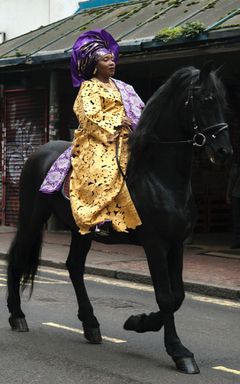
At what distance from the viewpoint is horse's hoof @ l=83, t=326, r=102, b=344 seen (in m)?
6.00

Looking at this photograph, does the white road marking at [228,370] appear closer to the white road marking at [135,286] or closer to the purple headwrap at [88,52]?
the purple headwrap at [88,52]

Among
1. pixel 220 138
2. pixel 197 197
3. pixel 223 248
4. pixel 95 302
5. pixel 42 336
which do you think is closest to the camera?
pixel 220 138

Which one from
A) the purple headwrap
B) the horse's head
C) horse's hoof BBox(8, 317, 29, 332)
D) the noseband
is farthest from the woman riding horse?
horse's hoof BBox(8, 317, 29, 332)

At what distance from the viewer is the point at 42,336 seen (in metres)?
6.21

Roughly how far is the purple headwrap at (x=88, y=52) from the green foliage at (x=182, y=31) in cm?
562

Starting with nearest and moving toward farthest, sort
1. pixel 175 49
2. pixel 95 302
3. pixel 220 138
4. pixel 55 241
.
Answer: pixel 220 138 → pixel 95 302 → pixel 175 49 → pixel 55 241

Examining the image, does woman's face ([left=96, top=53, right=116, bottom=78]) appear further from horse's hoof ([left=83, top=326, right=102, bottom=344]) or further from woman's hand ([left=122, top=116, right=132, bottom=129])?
horse's hoof ([left=83, top=326, right=102, bottom=344])

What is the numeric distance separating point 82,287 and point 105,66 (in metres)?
1.99

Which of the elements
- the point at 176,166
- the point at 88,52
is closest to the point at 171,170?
the point at 176,166

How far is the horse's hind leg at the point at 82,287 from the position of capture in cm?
603

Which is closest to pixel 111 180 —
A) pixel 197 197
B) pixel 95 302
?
pixel 95 302

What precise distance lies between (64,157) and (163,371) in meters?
2.09

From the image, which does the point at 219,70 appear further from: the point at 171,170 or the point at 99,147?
the point at 99,147

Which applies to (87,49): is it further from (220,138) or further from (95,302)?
(95,302)
